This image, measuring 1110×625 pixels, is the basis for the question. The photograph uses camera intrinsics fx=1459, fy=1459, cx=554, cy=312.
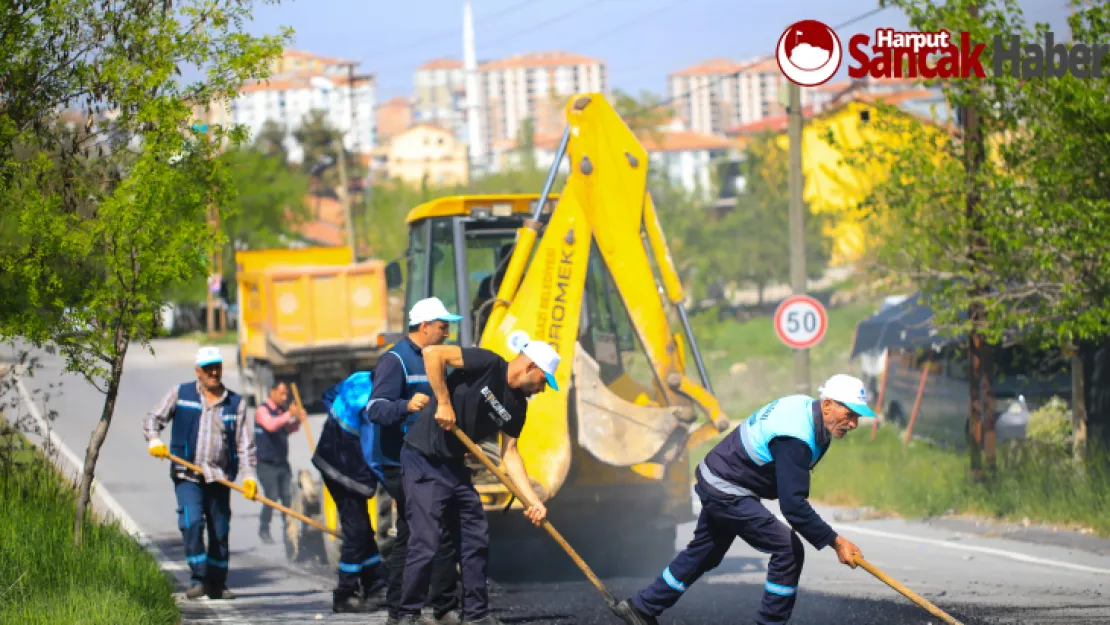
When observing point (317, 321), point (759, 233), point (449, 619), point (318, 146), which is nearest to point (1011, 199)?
point (449, 619)

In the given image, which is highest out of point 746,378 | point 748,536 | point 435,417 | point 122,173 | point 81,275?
point 122,173

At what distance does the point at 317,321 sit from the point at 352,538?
48.3ft

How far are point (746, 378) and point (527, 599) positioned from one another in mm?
28321

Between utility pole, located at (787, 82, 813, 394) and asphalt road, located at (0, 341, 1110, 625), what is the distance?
2.33 metres

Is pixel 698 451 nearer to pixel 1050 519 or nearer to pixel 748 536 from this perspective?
pixel 1050 519

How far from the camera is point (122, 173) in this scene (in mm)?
9305

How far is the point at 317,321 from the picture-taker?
23938 mm

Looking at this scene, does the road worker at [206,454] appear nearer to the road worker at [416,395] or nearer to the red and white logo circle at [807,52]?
the road worker at [416,395]

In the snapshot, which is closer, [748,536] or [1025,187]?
[748,536]

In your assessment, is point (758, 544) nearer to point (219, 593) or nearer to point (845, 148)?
point (219, 593)

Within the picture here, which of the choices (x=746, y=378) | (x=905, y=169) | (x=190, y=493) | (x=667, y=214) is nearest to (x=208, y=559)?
(x=190, y=493)

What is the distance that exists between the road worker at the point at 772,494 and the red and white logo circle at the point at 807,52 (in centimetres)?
1126

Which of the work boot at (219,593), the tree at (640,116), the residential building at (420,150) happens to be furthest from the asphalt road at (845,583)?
the residential building at (420,150)

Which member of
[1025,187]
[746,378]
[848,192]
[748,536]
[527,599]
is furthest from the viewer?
[746,378]
